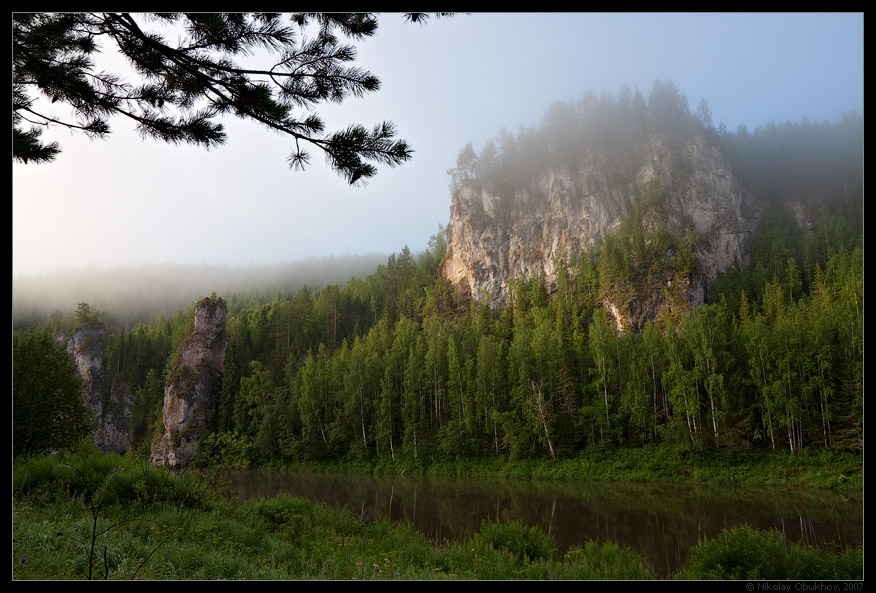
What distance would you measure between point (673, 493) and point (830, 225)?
47.0 meters

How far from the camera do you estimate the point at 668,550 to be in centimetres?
896

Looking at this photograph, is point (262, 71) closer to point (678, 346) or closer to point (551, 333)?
point (678, 346)

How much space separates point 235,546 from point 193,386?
4115cm

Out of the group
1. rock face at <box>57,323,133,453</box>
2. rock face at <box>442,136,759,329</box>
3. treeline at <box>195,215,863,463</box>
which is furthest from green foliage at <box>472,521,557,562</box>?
rock face at <box>442,136,759,329</box>

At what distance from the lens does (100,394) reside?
139 feet

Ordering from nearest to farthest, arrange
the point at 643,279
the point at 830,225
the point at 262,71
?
1. the point at 262,71
2. the point at 643,279
3. the point at 830,225

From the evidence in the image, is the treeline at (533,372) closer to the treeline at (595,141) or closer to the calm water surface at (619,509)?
the calm water surface at (619,509)

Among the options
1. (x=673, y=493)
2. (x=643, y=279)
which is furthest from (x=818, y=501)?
(x=643, y=279)

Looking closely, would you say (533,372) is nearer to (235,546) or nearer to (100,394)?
(235,546)

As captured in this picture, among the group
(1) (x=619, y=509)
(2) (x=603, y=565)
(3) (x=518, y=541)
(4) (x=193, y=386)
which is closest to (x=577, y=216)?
(1) (x=619, y=509)

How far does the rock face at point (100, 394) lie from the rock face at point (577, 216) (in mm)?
38804

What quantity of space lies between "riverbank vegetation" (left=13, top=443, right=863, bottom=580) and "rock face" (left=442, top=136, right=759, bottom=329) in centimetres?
4591

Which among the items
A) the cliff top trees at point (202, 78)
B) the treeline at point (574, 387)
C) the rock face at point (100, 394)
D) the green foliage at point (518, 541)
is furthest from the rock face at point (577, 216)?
the cliff top trees at point (202, 78)
